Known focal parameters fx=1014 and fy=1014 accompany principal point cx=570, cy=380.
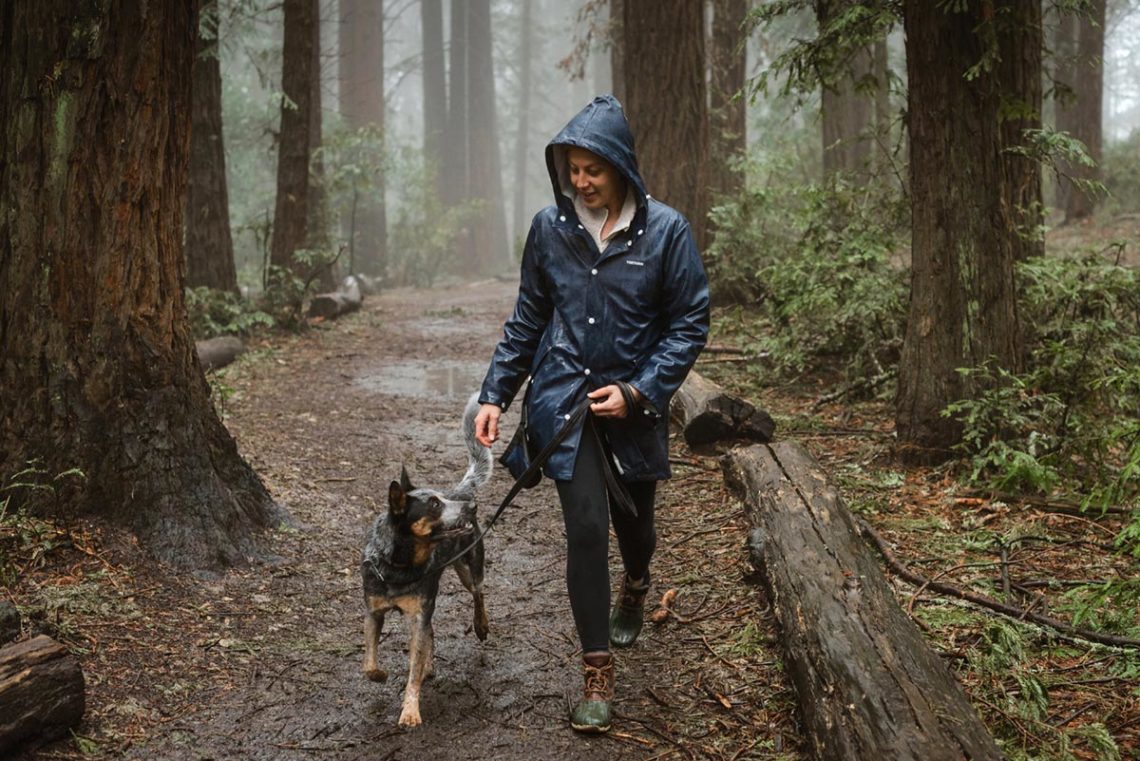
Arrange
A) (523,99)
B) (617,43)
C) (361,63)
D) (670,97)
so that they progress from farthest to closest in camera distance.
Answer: (523,99) < (361,63) < (617,43) < (670,97)

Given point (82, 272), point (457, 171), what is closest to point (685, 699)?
point (82, 272)

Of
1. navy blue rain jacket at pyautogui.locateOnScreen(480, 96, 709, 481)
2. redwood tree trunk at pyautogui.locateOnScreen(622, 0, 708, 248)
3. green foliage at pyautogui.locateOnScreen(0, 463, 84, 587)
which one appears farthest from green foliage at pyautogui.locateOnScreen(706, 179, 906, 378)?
green foliage at pyautogui.locateOnScreen(0, 463, 84, 587)

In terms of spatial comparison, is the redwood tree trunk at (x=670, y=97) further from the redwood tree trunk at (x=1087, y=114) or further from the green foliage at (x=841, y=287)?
the redwood tree trunk at (x=1087, y=114)

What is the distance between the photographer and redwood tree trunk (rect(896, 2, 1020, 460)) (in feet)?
22.0

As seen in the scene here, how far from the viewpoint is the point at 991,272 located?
675 centimetres

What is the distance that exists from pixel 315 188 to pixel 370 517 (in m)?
12.2

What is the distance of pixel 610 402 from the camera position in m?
3.99

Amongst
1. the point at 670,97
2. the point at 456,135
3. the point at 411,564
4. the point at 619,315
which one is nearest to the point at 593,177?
the point at 619,315

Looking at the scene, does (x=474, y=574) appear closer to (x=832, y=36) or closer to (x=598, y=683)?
(x=598, y=683)

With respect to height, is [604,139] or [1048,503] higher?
[604,139]

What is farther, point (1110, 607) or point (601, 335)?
point (1110, 607)

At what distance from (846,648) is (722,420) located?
4.15 metres

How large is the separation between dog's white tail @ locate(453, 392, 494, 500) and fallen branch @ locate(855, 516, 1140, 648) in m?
2.24

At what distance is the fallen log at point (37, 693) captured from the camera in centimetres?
363
